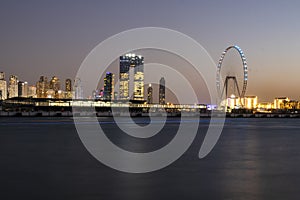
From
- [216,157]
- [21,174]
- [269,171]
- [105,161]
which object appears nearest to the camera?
[21,174]

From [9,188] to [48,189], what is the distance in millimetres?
922

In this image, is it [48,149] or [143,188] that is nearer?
[143,188]

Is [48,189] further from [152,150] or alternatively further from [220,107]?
[220,107]

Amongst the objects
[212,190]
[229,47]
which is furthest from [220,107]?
[212,190]

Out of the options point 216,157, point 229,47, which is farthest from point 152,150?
point 229,47

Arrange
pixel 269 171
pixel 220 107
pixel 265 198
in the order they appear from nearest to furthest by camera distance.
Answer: pixel 265 198 < pixel 269 171 < pixel 220 107

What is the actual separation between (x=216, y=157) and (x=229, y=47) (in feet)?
374

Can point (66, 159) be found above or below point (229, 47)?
below

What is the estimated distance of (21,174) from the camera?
11945mm

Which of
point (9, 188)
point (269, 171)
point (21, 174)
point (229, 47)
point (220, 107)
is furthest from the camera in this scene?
point (220, 107)

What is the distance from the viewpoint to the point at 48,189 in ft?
32.4

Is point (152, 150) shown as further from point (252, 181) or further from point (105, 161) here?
point (252, 181)

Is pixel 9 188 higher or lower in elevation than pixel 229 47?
lower

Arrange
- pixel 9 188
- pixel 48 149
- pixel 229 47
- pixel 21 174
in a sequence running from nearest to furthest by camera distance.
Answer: pixel 9 188 < pixel 21 174 < pixel 48 149 < pixel 229 47
